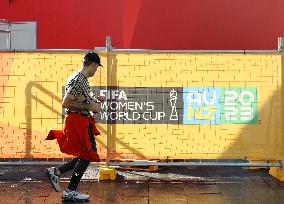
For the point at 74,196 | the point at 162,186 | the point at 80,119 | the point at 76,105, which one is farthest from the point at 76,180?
the point at 162,186

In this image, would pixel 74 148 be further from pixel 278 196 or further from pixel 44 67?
pixel 278 196

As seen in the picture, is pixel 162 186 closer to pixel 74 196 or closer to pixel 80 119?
pixel 74 196

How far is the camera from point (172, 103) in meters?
8.14

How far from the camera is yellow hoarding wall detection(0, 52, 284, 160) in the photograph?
812 centimetres

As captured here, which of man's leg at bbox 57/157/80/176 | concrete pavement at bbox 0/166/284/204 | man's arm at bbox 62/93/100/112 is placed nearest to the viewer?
man's arm at bbox 62/93/100/112

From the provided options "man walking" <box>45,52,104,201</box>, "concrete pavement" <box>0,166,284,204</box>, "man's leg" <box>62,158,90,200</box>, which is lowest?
"concrete pavement" <box>0,166,284,204</box>

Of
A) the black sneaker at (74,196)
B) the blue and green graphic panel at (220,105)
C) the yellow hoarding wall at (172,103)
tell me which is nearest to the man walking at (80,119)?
the black sneaker at (74,196)

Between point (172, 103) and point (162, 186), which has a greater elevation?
point (172, 103)

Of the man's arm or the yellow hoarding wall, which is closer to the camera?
the man's arm

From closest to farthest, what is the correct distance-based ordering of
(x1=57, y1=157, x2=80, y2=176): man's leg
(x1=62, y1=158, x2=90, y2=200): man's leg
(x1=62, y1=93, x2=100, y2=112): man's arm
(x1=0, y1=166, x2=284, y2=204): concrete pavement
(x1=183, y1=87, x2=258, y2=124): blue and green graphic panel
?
(x1=62, y1=93, x2=100, y2=112): man's arm
(x1=62, y1=158, x2=90, y2=200): man's leg
(x1=57, y1=157, x2=80, y2=176): man's leg
(x1=0, y1=166, x2=284, y2=204): concrete pavement
(x1=183, y1=87, x2=258, y2=124): blue and green graphic panel

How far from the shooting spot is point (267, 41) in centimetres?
1255

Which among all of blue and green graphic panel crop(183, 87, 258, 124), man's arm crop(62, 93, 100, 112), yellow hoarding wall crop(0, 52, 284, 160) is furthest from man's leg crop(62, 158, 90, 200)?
blue and green graphic panel crop(183, 87, 258, 124)

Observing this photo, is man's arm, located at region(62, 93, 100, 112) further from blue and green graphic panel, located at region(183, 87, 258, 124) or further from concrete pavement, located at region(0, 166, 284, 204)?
blue and green graphic panel, located at region(183, 87, 258, 124)

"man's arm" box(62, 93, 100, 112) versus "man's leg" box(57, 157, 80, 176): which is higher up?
"man's arm" box(62, 93, 100, 112)
